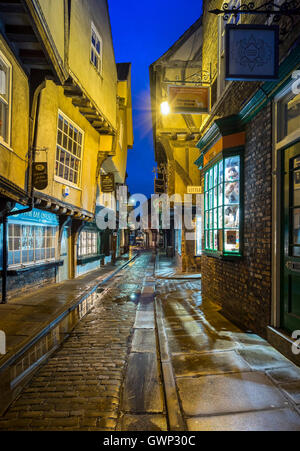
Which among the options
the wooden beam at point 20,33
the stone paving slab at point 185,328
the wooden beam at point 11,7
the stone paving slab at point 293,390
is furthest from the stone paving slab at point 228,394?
the wooden beam at point 20,33

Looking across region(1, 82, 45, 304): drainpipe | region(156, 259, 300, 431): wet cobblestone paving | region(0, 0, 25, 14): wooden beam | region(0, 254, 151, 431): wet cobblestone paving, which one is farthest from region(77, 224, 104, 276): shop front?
region(0, 0, 25, 14): wooden beam

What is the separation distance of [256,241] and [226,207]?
60.1 inches

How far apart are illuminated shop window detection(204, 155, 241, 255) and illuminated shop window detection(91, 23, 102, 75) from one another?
28.5ft

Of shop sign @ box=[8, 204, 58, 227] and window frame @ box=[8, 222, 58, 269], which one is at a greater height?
shop sign @ box=[8, 204, 58, 227]

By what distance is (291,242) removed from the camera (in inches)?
169

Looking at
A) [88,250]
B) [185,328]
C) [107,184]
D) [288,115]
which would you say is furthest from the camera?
[88,250]

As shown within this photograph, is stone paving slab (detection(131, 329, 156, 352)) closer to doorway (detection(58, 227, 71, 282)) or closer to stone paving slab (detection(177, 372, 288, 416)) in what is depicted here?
stone paving slab (detection(177, 372, 288, 416))

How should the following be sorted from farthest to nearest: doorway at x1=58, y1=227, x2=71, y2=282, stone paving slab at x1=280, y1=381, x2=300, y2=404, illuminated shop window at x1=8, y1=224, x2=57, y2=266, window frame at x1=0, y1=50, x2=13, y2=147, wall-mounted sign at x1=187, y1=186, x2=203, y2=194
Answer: doorway at x1=58, y1=227, x2=71, y2=282 < wall-mounted sign at x1=187, y1=186, x2=203, y2=194 < illuminated shop window at x1=8, y1=224, x2=57, y2=266 < window frame at x1=0, y1=50, x2=13, y2=147 < stone paving slab at x1=280, y1=381, x2=300, y2=404

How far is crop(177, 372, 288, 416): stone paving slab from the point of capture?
9.84 ft

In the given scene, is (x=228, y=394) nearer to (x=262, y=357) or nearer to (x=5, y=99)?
(x=262, y=357)

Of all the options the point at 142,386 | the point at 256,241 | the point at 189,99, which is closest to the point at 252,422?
the point at 142,386

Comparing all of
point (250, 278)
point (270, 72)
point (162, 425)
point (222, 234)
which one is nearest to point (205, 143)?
Result: point (222, 234)

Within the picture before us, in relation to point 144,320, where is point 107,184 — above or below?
above

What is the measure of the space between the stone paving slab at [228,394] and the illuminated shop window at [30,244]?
723 centimetres
